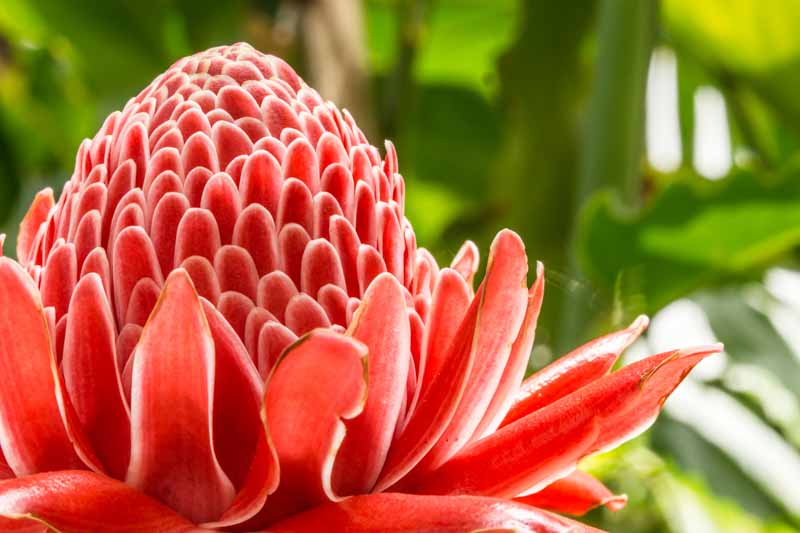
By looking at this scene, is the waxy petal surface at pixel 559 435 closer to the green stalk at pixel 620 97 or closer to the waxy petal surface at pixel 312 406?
Result: the waxy petal surface at pixel 312 406

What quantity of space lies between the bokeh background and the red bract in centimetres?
44

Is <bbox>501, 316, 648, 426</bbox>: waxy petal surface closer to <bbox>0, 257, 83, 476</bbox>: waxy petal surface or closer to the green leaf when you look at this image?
<bbox>0, 257, 83, 476</bbox>: waxy petal surface

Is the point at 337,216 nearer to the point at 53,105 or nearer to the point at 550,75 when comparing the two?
the point at 550,75

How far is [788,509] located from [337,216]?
130cm

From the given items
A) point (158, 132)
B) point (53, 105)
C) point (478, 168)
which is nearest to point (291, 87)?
point (158, 132)

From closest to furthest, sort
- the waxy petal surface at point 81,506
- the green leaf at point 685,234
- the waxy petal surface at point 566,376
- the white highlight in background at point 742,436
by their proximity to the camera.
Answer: the waxy petal surface at point 81,506, the waxy petal surface at point 566,376, the green leaf at point 685,234, the white highlight in background at point 742,436

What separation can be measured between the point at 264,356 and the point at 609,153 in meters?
0.78

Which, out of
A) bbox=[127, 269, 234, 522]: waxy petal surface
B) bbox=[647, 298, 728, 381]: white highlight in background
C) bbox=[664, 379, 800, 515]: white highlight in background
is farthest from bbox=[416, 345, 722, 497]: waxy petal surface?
bbox=[664, 379, 800, 515]: white highlight in background

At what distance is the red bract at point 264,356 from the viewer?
40 cm

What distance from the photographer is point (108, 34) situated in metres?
1.74

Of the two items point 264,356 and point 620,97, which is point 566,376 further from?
point 620,97

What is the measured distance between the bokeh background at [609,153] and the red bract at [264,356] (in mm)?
439

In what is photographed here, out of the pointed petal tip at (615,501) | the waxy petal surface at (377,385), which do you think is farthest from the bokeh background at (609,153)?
the waxy petal surface at (377,385)

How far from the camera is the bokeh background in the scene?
108 cm
